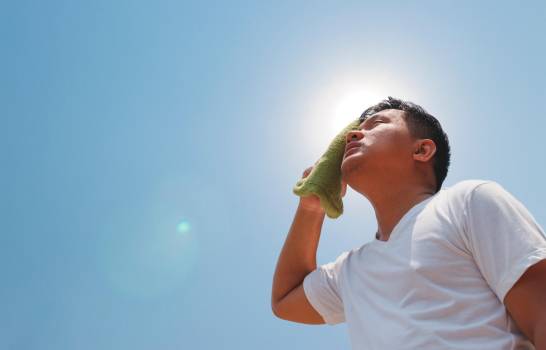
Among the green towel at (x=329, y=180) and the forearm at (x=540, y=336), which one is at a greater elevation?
the green towel at (x=329, y=180)

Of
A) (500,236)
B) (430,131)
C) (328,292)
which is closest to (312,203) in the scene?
(328,292)

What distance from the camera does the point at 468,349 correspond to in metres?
1.82

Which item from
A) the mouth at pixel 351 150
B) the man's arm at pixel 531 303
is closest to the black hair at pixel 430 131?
the mouth at pixel 351 150

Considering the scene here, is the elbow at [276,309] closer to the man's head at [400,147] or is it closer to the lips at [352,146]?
the man's head at [400,147]

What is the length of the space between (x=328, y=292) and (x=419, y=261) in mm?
859

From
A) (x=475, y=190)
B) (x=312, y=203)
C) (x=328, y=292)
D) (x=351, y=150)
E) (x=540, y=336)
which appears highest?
(x=351, y=150)

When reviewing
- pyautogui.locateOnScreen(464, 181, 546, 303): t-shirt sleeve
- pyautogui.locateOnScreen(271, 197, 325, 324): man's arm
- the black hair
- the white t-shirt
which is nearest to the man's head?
the black hair

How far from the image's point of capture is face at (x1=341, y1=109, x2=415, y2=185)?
287 centimetres

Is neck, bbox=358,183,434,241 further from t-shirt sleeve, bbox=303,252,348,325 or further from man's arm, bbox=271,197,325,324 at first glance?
man's arm, bbox=271,197,325,324

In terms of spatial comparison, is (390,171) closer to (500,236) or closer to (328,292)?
(328,292)

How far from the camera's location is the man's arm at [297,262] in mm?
3123

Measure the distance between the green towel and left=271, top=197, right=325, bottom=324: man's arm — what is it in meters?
0.13

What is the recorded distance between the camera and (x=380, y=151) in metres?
2.90

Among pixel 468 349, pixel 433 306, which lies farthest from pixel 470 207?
pixel 468 349
